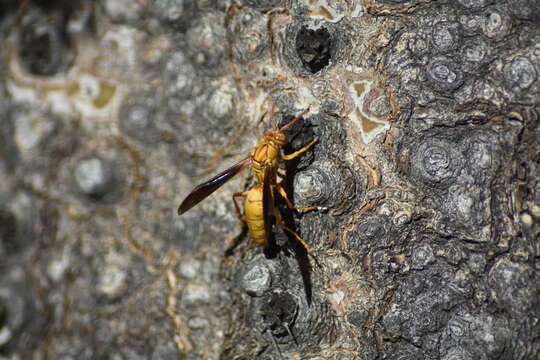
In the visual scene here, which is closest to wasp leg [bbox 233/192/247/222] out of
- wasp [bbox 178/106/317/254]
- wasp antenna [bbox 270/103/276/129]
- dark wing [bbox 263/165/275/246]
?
wasp [bbox 178/106/317/254]

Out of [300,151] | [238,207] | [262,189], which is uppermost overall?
[300,151]

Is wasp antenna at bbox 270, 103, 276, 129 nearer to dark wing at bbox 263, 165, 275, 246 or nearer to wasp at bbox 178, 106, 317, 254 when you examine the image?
wasp at bbox 178, 106, 317, 254

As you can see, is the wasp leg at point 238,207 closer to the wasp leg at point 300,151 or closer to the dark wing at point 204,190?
the dark wing at point 204,190

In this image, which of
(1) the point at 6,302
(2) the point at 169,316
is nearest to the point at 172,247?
(2) the point at 169,316

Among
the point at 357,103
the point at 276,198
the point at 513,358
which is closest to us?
the point at 513,358

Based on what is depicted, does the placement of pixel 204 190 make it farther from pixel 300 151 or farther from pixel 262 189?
pixel 300 151

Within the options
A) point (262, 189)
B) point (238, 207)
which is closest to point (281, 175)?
point (262, 189)

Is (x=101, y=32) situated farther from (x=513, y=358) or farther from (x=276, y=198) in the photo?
(x=513, y=358)
